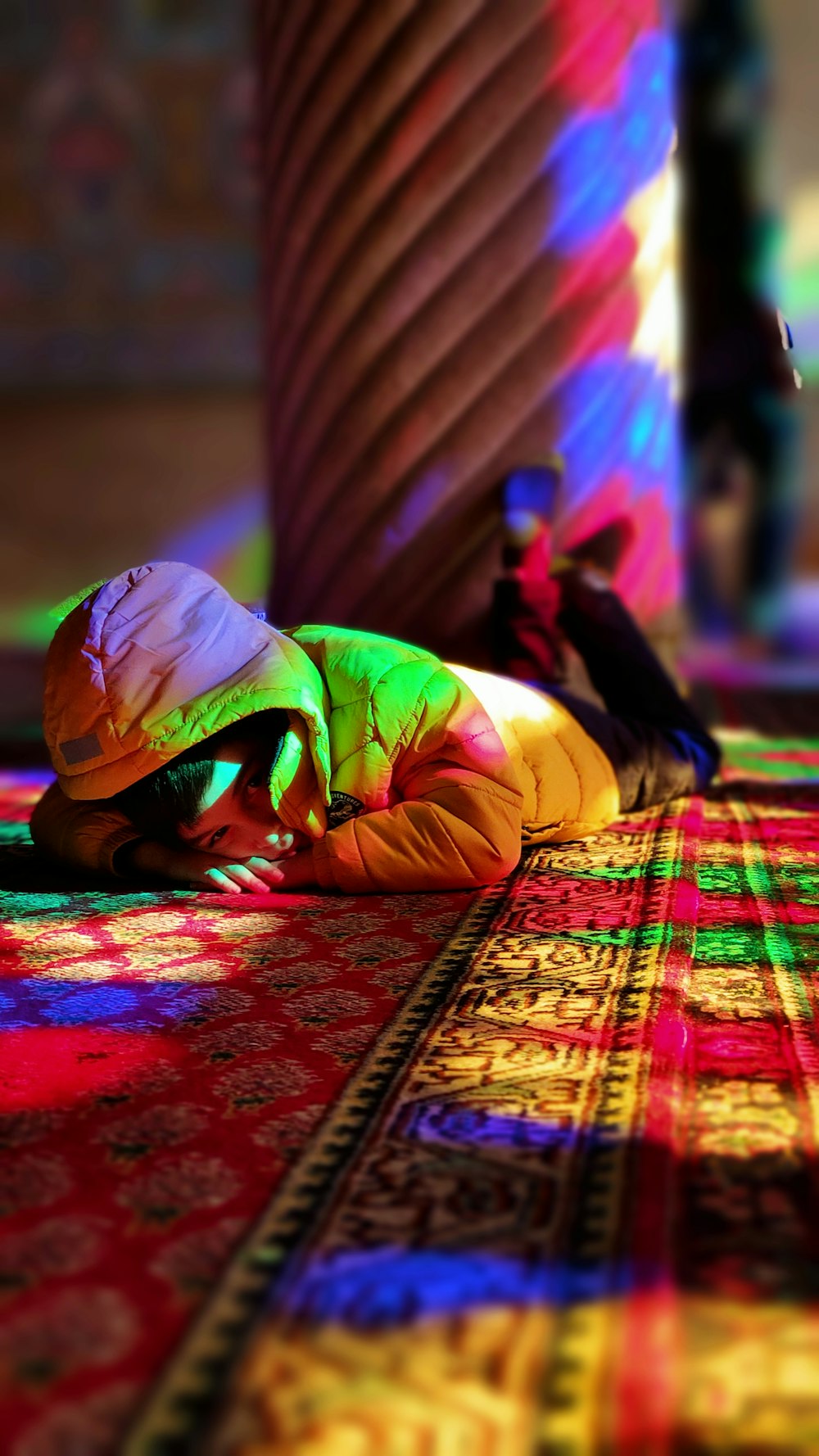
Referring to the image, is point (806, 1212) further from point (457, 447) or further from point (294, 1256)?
point (457, 447)

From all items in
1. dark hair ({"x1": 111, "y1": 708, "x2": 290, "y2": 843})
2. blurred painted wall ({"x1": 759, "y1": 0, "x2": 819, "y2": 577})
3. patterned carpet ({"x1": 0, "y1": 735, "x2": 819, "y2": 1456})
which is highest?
blurred painted wall ({"x1": 759, "y1": 0, "x2": 819, "y2": 577})

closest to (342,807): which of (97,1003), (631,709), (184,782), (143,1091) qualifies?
(184,782)

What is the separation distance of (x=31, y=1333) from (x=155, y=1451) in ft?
0.52

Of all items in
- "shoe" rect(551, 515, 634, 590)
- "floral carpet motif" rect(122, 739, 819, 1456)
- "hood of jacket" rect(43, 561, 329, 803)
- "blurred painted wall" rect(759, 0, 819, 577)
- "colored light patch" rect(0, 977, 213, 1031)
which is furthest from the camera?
"blurred painted wall" rect(759, 0, 819, 577)

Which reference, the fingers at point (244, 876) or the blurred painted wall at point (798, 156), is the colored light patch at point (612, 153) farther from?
the blurred painted wall at point (798, 156)

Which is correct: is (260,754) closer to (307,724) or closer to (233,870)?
(307,724)

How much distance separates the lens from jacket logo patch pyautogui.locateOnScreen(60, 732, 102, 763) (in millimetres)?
1801

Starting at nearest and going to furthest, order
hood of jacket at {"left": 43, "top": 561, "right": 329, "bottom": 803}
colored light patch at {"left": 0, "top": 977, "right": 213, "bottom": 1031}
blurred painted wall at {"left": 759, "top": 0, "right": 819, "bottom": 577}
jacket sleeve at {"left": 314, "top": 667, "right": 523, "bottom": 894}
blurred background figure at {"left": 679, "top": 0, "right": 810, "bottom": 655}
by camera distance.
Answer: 1. colored light patch at {"left": 0, "top": 977, "right": 213, "bottom": 1031}
2. hood of jacket at {"left": 43, "top": 561, "right": 329, "bottom": 803}
3. jacket sleeve at {"left": 314, "top": 667, "right": 523, "bottom": 894}
4. blurred background figure at {"left": 679, "top": 0, "right": 810, "bottom": 655}
5. blurred painted wall at {"left": 759, "top": 0, "right": 819, "bottom": 577}

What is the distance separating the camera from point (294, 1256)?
0.96 metres

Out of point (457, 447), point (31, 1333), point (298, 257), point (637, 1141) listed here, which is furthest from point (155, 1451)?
point (298, 257)

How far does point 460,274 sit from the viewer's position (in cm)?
327

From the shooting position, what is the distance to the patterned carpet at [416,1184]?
0.80 m

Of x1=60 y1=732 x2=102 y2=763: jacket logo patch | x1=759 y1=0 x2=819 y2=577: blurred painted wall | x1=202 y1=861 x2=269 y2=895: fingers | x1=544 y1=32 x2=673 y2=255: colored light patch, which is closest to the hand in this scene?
x1=202 y1=861 x2=269 y2=895: fingers

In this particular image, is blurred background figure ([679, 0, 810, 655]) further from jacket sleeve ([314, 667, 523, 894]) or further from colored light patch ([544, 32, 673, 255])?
jacket sleeve ([314, 667, 523, 894])
